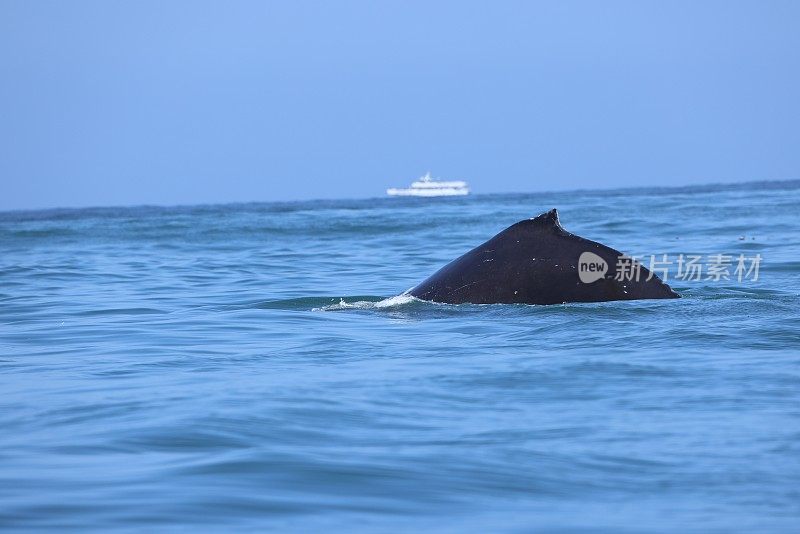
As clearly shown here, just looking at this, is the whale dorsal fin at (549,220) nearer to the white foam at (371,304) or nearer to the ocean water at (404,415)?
the ocean water at (404,415)

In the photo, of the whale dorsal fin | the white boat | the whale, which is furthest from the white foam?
the white boat

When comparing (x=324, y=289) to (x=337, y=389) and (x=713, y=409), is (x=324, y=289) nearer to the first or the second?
(x=337, y=389)

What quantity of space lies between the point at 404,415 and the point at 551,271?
4.07m

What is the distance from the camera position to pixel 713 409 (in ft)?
18.9

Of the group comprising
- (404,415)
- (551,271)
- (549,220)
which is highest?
(549,220)

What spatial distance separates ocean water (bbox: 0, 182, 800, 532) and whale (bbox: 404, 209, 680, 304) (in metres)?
0.17

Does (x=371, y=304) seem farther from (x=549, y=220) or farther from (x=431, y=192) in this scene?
(x=431, y=192)

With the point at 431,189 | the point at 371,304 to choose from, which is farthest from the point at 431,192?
the point at 371,304

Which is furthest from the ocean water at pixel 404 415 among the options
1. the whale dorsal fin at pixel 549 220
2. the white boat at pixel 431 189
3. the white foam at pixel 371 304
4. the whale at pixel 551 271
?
the white boat at pixel 431 189

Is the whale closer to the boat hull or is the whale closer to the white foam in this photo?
the white foam

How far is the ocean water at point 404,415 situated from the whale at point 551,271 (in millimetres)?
166

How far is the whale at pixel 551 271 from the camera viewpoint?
962 centimetres

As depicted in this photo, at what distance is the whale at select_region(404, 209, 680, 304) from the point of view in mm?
9617

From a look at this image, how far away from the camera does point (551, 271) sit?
9.72 m
